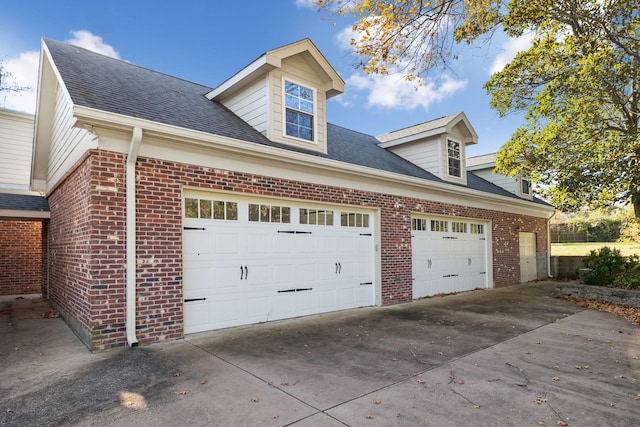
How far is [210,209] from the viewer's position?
6297mm

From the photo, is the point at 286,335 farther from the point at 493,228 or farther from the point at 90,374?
the point at 493,228

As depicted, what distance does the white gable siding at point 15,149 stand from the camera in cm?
1160

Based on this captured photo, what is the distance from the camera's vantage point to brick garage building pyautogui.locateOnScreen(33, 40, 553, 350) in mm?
5258

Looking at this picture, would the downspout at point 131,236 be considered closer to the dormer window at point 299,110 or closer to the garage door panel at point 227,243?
the garage door panel at point 227,243

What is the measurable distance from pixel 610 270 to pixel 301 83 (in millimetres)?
10815

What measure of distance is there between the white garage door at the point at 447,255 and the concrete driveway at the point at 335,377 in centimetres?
A: 336

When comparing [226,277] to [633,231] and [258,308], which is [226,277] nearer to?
[258,308]

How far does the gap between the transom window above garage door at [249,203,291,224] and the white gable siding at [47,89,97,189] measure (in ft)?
8.93

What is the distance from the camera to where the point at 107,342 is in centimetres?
507

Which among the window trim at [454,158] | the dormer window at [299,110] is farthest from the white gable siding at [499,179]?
the dormer window at [299,110]

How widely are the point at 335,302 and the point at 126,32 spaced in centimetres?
1057

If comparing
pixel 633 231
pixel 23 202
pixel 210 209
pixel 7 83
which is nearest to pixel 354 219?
pixel 210 209

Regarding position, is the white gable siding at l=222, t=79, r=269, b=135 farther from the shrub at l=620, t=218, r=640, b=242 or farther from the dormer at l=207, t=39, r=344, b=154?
the shrub at l=620, t=218, r=640, b=242

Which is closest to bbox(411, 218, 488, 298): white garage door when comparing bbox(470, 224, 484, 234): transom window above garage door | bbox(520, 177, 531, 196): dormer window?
bbox(470, 224, 484, 234): transom window above garage door
